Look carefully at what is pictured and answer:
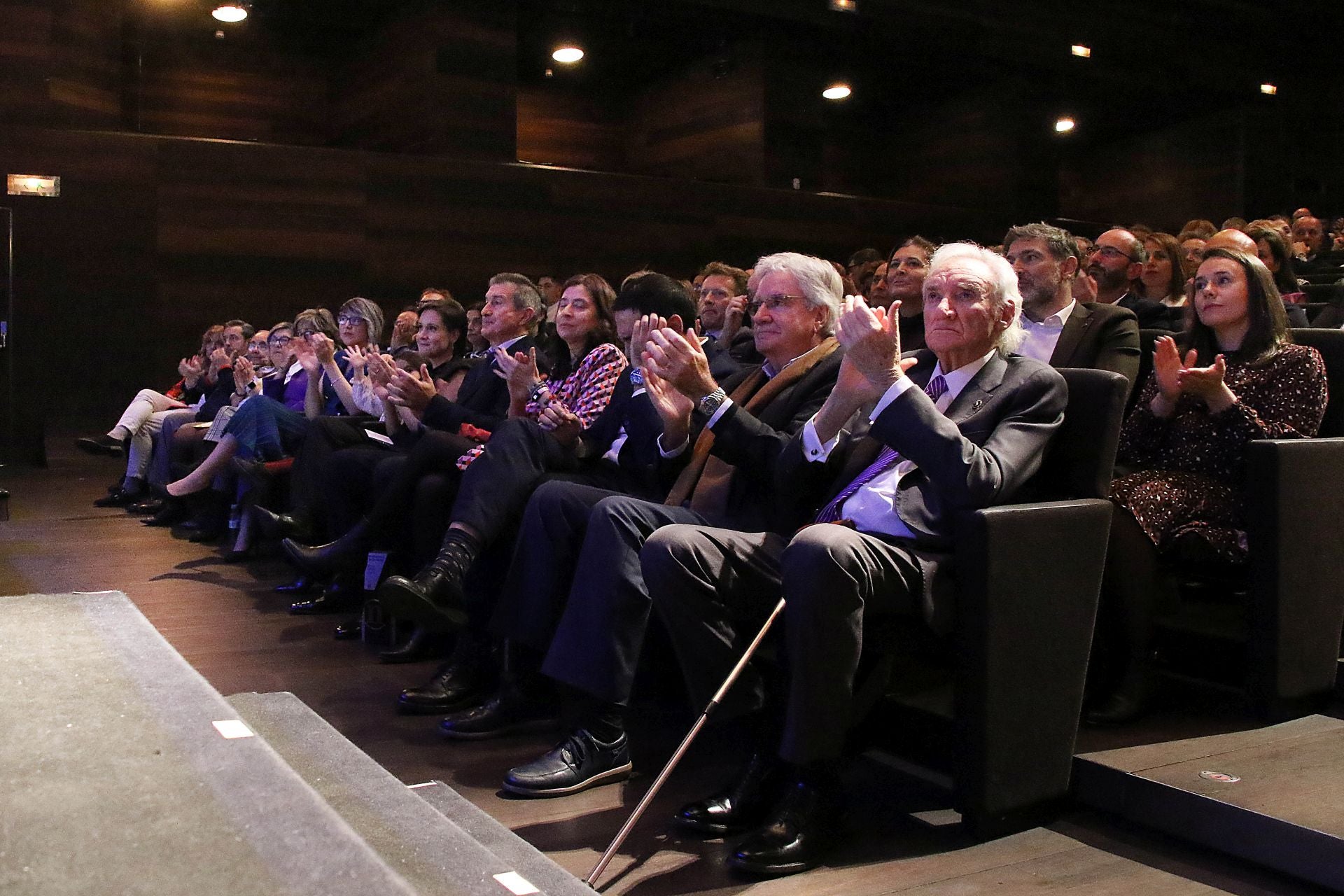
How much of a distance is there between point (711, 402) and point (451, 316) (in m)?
2.09

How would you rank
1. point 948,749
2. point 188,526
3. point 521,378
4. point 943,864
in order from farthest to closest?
point 188,526, point 521,378, point 948,749, point 943,864

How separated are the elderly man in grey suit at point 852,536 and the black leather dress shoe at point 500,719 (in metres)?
0.61

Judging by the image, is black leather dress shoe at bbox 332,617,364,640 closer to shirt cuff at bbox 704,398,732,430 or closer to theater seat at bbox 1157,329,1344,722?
shirt cuff at bbox 704,398,732,430

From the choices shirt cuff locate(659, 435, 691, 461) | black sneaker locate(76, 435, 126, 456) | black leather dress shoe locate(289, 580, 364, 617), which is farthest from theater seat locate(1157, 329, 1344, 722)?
black sneaker locate(76, 435, 126, 456)

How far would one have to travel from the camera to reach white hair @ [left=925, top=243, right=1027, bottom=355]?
209 cm

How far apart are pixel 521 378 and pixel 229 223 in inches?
180

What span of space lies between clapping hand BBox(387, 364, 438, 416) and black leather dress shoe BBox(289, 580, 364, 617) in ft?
2.24

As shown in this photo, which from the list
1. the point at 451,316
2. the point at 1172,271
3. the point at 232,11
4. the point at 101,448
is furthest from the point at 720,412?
the point at 232,11

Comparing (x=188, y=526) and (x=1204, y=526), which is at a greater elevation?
(x=1204, y=526)

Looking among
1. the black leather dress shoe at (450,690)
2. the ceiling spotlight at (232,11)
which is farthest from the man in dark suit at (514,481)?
the ceiling spotlight at (232,11)

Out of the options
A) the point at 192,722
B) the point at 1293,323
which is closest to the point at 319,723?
the point at 192,722

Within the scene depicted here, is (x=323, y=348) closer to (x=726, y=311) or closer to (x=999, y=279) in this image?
(x=726, y=311)

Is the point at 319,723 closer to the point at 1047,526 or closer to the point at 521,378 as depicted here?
the point at 1047,526

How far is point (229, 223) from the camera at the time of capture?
22.9 ft
